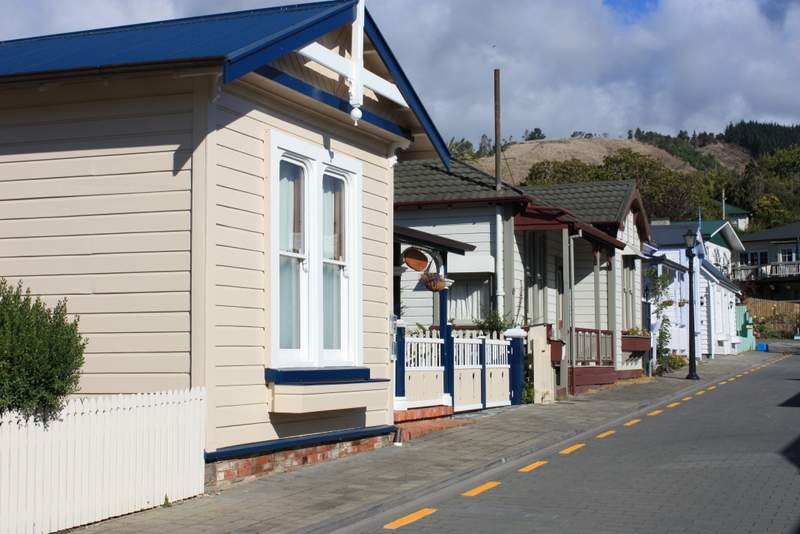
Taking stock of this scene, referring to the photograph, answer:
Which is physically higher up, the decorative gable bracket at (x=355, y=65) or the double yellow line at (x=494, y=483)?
the decorative gable bracket at (x=355, y=65)

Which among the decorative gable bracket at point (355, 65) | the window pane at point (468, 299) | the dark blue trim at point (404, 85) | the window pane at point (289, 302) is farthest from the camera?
the window pane at point (468, 299)

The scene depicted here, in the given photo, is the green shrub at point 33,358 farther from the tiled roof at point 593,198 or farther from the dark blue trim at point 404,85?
the tiled roof at point 593,198

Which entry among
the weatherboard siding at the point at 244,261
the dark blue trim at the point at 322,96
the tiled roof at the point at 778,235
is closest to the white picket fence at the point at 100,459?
the weatherboard siding at the point at 244,261

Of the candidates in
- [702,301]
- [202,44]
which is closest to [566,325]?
[202,44]

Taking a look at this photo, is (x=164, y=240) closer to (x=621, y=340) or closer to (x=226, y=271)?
(x=226, y=271)

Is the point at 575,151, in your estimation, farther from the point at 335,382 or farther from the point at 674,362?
the point at 335,382

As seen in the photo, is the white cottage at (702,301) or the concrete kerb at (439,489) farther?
the white cottage at (702,301)

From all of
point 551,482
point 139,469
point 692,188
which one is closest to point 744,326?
point 692,188

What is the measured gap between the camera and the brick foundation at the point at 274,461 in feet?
33.8

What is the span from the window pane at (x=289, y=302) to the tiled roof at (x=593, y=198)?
56.6 ft

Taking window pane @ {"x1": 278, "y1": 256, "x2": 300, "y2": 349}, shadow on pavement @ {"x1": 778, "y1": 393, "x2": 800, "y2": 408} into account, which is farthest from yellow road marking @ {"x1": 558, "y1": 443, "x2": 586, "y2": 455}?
shadow on pavement @ {"x1": 778, "y1": 393, "x2": 800, "y2": 408}

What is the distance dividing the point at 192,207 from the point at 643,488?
17.9 feet

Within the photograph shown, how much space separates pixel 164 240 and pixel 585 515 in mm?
4717

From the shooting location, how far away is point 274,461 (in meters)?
11.3
